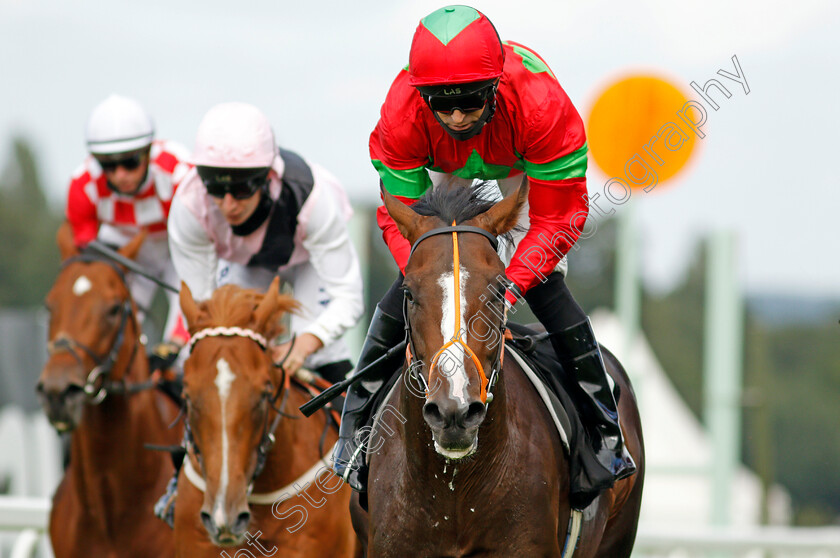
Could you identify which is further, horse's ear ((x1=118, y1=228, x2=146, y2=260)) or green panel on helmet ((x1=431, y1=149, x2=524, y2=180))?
horse's ear ((x1=118, y1=228, x2=146, y2=260))

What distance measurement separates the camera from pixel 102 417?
6387 millimetres

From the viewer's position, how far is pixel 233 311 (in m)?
5.06

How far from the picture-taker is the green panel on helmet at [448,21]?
13.3 feet

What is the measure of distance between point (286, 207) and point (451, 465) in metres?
2.46

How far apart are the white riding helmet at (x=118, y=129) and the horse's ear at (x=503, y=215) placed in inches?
148

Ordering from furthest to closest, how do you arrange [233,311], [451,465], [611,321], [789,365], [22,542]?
[789,365] < [611,321] < [22,542] < [233,311] < [451,465]

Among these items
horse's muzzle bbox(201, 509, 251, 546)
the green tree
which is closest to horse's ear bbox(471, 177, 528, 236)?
horse's muzzle bbox(201, 509, 251, 546)

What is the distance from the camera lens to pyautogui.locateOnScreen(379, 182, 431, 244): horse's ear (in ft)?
12.6

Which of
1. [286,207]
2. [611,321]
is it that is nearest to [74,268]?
[286,207]

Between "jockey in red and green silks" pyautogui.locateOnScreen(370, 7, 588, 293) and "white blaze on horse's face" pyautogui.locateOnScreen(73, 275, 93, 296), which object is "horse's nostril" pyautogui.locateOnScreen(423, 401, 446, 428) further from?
"white blaze on horse's face" pyautogui.locateOnScreen(73, 275, 93, 296)

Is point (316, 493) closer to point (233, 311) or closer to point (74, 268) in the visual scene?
point (233, 311)

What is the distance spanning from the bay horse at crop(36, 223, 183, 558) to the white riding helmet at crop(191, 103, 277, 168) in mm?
1405

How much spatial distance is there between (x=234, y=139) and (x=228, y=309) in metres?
0.91

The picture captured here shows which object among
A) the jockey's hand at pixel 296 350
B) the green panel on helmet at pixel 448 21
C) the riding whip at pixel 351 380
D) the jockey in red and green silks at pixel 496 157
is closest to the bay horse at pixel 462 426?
the riding whip at pixel 351 380
